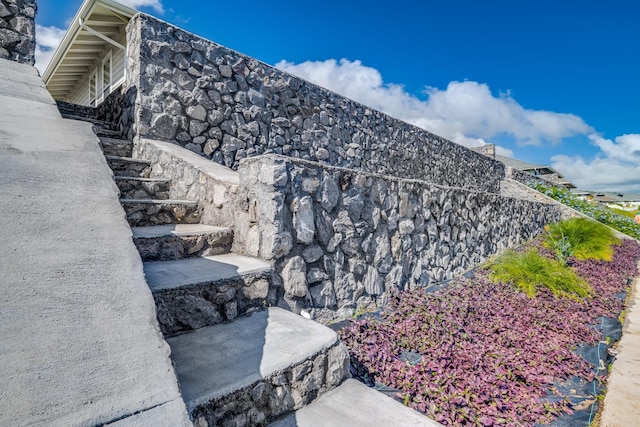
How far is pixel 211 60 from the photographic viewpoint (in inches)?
181

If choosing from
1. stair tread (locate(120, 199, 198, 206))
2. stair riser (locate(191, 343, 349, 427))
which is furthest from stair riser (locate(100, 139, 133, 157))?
stair riser (locate(191, 343, 349, 427))

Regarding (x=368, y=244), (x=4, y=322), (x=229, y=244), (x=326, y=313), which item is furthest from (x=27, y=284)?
(x=368, y=244)

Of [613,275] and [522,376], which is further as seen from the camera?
[613,275]

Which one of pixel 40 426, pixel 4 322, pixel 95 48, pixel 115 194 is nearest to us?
pixel 40 426

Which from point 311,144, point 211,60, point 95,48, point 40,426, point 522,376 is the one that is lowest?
point 522,376

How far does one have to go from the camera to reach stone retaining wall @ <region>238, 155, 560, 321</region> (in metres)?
2.48

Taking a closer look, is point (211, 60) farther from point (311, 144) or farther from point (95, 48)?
point (95, 48)

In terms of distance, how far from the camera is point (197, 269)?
82.8 inches

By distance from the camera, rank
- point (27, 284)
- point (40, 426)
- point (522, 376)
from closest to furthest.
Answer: point (40, 426) → point (27, 284) → point (522, 376)

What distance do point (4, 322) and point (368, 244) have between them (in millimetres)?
2747

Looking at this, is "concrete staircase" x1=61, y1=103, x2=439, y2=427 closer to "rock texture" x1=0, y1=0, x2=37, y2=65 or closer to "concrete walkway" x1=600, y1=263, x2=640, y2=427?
"concrete walkway" x1=600, y1=263, x2=640, y2=427

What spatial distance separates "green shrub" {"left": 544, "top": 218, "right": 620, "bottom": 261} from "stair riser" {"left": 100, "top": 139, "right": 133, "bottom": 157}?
755 cm

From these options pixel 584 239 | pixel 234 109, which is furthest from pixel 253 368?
pixel 584 239

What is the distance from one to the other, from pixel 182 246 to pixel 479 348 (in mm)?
2404
